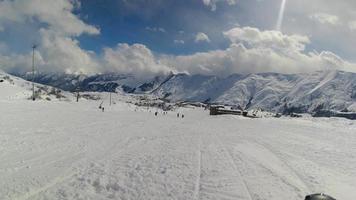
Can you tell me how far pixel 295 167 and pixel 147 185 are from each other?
7.48 meters

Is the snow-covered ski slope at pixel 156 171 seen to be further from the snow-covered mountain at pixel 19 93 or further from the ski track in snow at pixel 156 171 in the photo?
the snow-covered mountain at pixel 19 93

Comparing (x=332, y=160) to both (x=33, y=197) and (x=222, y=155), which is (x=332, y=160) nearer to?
(x=222, y=155)

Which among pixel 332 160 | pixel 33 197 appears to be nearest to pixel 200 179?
pixel 33 197

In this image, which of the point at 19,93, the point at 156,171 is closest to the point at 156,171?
the point at 156,171

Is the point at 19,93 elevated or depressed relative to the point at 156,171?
elevated

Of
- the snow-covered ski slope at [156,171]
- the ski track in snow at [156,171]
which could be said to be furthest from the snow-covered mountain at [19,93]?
the snow-covered ski slope at [156,171]

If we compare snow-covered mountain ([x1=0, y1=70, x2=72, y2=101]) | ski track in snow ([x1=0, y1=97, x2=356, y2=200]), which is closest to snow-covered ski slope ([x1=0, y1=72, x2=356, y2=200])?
ski track in snow ([x1=0, y1=97, x2=356, y2=200])

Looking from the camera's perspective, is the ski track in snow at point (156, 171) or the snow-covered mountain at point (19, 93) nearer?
the ski track in snow at point (156, 171)

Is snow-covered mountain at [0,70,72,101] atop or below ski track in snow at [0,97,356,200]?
atop

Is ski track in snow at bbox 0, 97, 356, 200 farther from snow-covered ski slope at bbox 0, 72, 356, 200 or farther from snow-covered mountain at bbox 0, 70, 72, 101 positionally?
snow-covered mountain at bbox 0, 70, 72, 101

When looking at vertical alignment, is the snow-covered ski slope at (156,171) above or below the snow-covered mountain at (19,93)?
below

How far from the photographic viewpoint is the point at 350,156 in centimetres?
1938

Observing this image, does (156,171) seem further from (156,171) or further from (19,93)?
(19,93)

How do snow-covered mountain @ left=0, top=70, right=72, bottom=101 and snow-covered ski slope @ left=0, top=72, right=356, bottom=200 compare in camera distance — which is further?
snow-covered mountain @ left=0, top=70, right=72, bottom=101
